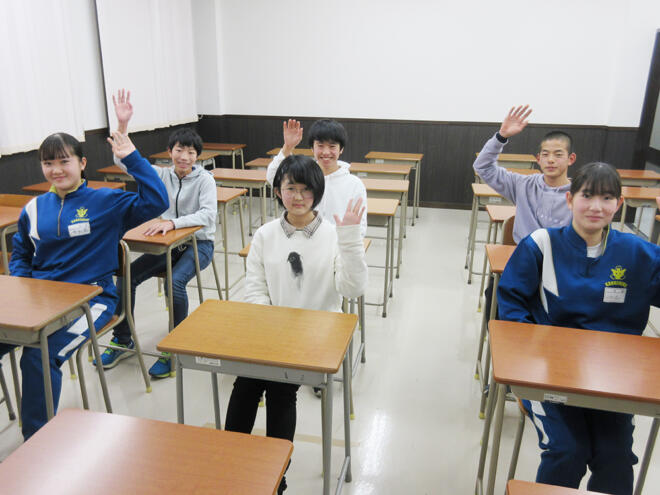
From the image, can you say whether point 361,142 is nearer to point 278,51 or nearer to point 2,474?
point 278,51

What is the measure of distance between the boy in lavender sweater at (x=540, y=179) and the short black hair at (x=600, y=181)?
0.80m

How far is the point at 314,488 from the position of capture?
173cm

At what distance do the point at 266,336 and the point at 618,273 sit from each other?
1.11m

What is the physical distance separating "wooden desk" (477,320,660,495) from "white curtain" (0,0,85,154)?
11.9 ft

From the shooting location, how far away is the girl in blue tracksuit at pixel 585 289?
4.57 feet

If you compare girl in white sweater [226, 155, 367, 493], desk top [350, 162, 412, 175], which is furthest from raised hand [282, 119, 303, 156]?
desk top [350, 162, 412, 175]

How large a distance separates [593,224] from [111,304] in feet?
6.08

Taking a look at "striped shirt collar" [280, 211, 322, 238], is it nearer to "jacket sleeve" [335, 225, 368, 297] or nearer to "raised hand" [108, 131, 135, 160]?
"jacket sleeve" [335, 225, 368, 297]

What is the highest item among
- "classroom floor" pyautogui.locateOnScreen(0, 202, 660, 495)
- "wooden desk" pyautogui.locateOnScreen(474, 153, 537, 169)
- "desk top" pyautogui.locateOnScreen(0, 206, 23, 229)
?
"wooden desk" pyautogui.locateOnScreen(474, 153, 537, 169)

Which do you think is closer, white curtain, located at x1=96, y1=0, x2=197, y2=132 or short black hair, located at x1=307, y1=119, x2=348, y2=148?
short black hair, located at x1=307, y1=119, x2=348, y2=148

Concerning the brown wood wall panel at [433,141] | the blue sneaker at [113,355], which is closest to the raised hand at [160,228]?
the blue sneaker at [113,355]

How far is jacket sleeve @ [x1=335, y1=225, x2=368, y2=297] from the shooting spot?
4.97 ft

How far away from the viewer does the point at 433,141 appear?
5.98m

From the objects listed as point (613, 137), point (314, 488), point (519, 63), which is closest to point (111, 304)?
point (314, 488)
